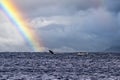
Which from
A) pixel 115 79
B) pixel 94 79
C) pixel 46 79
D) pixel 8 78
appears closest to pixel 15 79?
pixel 8 78

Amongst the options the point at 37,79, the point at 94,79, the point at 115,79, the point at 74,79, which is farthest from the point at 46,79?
the point at 115,79

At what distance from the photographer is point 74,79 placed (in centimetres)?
7562

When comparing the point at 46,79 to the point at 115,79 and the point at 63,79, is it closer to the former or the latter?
the point at 63,79

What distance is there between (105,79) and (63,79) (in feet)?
34.5

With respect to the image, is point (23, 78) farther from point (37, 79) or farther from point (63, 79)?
point (63, 79)

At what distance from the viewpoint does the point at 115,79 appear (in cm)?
7675

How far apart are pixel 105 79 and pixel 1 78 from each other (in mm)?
25203

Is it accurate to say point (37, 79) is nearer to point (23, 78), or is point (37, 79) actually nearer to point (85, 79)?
point (23, 78)

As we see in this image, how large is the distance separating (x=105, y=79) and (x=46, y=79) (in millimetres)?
14581

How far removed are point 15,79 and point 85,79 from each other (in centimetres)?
1671

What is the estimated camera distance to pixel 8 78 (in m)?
75.2

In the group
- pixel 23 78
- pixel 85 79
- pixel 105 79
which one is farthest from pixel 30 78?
pixel 105 79

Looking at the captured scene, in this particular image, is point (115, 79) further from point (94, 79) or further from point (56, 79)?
point (56, 79)

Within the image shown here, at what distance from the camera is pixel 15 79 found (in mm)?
73875
